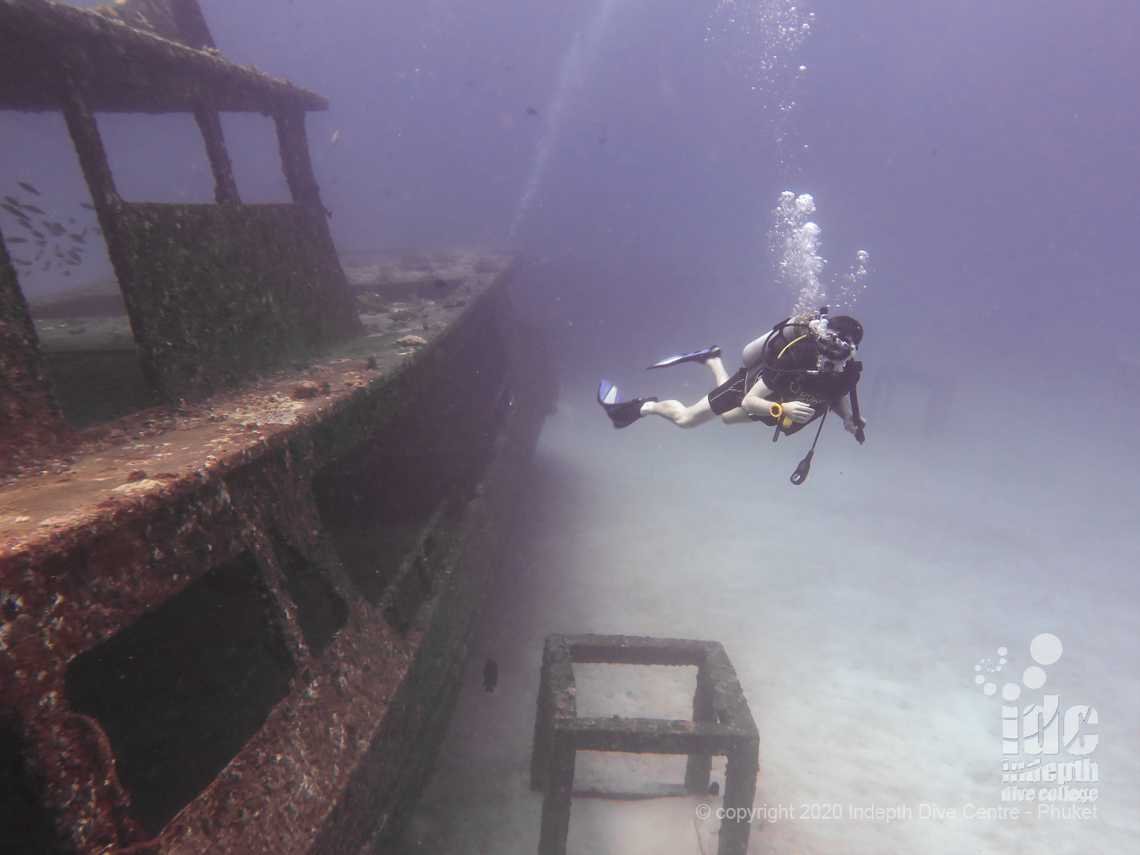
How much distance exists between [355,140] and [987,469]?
71.3m

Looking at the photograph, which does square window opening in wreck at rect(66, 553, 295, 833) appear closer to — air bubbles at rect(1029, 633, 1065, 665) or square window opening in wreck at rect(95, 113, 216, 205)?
air bubbles at rect(1029, 633, 1065, 665)

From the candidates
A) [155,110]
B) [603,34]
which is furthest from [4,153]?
[155,110]

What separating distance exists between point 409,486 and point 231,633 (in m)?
3.09

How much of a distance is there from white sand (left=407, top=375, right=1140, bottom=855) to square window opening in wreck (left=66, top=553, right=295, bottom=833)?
6.70ft

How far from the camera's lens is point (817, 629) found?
26.8ft

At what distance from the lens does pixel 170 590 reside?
1.82 m

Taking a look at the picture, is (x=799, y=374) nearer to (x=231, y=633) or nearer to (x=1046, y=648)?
(x=231, y=633)

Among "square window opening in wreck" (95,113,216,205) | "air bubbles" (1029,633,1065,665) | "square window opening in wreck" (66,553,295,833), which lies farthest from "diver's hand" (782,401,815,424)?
"square window opening in wreck" (95,113,216,205)

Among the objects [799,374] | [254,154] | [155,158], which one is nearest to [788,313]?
[799,374]

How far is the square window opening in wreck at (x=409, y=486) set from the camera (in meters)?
4.23

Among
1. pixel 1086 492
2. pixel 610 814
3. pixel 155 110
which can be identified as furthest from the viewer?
pixel 1086 492

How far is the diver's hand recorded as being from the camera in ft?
14.6

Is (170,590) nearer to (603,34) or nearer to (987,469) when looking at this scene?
(987,469)

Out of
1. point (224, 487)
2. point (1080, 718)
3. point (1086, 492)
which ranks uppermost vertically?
point (224, 487)
